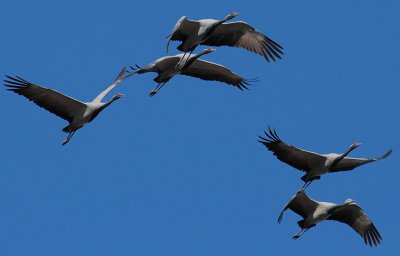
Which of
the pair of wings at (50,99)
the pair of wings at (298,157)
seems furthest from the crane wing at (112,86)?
the pair of wings at (298,157)

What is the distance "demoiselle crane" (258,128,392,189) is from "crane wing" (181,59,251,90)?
4267 millimetres

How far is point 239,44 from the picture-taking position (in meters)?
34.6

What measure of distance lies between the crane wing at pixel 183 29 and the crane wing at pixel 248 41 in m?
1.22

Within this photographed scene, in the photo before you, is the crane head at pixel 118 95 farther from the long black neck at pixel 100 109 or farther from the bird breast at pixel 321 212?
the bird breast at pixel 321 212

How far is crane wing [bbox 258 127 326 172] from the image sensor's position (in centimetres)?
3203

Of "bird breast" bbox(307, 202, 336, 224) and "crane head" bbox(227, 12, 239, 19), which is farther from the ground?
"crane head" bbox(227, 12, 239, 19)

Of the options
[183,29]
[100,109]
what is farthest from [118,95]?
[183,29]

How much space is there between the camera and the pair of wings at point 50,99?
105 feet

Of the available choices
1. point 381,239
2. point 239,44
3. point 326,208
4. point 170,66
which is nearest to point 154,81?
point 170,66

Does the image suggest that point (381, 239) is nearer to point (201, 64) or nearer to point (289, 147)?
point (289, 147)

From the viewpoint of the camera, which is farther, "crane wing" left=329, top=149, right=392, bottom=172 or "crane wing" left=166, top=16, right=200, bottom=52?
"crane wing" left=329, top=149, right=392, bottom=172

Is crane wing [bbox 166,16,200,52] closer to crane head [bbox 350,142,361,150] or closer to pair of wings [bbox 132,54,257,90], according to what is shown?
pair of wings [bbox 132,54,257,90]

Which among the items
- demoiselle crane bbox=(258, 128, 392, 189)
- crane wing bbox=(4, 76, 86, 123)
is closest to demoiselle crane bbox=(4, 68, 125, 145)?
crane wing bbox=(4, 76, 86, 123)

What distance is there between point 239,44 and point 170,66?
216cm
